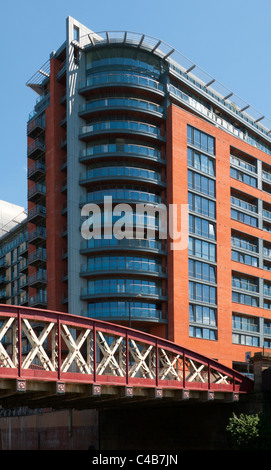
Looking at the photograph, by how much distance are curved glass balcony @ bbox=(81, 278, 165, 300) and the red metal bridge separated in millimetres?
20174

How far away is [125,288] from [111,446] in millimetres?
17669

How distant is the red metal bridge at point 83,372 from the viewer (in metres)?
30.5

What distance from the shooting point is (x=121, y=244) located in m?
65.8

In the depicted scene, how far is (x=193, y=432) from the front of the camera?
156ft

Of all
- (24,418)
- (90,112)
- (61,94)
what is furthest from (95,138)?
(24,418)

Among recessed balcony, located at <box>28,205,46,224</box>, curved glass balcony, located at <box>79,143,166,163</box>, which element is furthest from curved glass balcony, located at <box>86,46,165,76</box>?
recessed balcony, located at <box>28,205,46,224</box>

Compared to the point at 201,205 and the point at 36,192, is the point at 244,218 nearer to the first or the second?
the point at 201,205

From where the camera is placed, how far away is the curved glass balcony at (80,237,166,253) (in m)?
65.8

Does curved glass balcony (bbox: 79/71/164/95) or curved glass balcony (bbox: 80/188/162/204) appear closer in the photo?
curved glass balcony (bbox: 80/188/162/204)

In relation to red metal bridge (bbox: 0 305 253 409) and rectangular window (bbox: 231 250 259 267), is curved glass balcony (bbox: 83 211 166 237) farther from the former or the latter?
red metal bridge (bbox: 0 305 253 409)

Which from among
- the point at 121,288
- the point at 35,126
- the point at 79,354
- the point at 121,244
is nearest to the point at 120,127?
the point at 121,244
